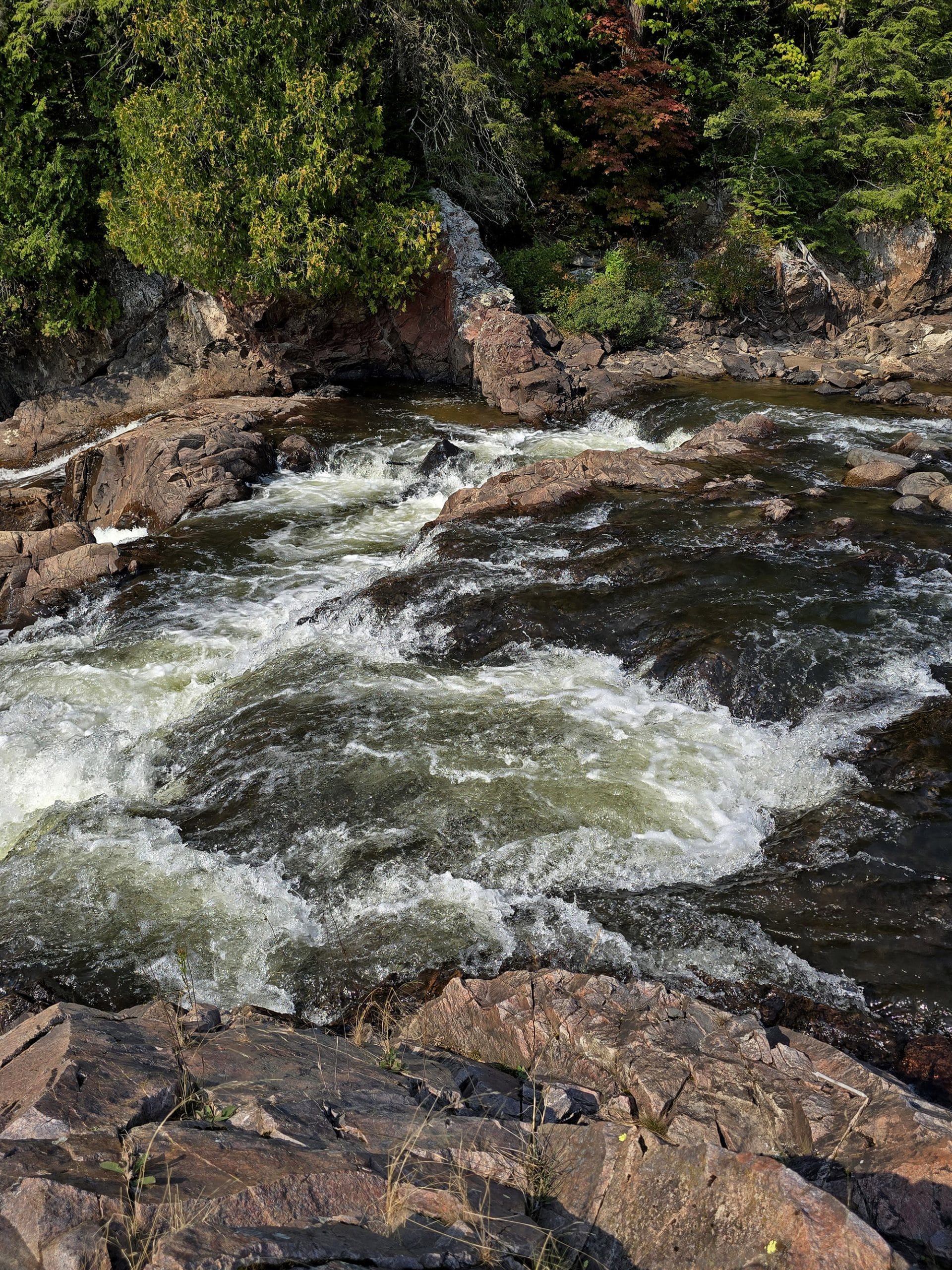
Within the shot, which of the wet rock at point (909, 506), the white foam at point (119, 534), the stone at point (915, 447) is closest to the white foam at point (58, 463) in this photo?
the white foam at point (119, 534)

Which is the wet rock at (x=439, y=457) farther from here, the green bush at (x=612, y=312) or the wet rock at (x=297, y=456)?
the green bush at (x=612, y=312)

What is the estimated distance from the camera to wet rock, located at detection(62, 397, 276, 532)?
12.5 metres

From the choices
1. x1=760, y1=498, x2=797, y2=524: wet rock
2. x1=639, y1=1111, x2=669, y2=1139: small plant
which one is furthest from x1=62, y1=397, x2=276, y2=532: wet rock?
x1=639, y1=1111, x2=669, y2=1139: small plant

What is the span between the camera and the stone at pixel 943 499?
10953mm

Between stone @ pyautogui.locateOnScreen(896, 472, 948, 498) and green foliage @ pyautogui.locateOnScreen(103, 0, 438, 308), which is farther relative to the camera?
green foliage @ pyautogui.locateOnScreen(103, 0, 438, 308)

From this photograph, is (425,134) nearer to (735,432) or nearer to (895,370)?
(735,432)

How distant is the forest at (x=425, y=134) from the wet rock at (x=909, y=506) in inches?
412

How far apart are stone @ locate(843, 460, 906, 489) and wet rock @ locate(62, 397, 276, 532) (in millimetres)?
8975

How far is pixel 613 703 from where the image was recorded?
736cm

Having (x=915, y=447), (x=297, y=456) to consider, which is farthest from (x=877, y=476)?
(x=297, y=456)

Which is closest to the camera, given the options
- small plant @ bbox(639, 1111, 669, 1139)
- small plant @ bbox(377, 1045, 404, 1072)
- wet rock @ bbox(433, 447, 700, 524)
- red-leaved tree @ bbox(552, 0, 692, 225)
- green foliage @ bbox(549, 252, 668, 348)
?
small plant @ bbox(639, 1111, 669, 1139)

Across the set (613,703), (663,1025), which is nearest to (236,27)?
(613,703)

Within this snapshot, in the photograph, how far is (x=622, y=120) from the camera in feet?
67.5

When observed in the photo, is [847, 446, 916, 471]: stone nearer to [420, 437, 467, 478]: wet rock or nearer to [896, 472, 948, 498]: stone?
[896, 472, 948, 498]: stone
